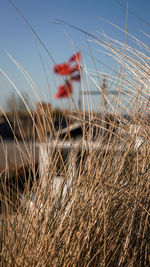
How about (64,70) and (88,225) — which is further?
(64,70)

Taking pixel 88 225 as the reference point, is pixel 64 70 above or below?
above

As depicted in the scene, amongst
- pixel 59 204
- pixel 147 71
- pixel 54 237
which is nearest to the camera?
pixel 54 237

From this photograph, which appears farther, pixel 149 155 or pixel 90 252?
pixel 149 155

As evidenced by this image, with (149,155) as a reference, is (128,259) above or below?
below

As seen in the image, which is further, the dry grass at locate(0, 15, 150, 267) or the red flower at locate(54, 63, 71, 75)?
the red flower at locate(54, 63, 71, 75)

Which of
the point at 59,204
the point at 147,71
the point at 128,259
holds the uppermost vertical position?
the point at 147,71

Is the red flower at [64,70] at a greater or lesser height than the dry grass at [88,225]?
greater

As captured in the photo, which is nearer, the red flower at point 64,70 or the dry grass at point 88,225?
the dry grass at point 88,225

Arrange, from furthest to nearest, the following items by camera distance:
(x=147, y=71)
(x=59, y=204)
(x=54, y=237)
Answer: (x=147, y=71)
(x=59, y=204)
(x=54, y=237)

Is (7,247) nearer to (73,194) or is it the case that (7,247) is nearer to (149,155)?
(73,194)

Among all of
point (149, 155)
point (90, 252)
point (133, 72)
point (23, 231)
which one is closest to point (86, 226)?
point (90, 252)

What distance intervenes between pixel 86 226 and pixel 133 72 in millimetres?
578

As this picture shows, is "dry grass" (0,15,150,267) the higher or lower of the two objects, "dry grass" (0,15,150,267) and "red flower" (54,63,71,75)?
the lower

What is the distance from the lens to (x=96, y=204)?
66 centimetres
